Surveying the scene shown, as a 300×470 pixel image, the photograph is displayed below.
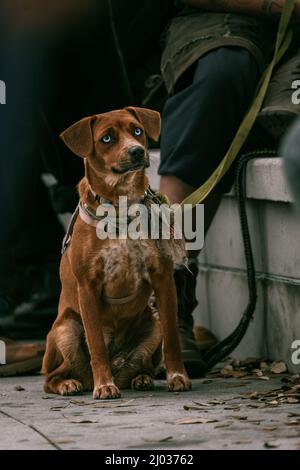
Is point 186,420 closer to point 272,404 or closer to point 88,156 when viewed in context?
point 272,404

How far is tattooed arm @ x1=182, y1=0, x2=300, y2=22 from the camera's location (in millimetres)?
5211

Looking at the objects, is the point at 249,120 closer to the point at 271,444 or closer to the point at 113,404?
the point at 113,404

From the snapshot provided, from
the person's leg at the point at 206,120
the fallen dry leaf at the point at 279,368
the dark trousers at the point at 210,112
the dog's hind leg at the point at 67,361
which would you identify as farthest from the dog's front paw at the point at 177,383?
the dark trousers at the point at 210,112

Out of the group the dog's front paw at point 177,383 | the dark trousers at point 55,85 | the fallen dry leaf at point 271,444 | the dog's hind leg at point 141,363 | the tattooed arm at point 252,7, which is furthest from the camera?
the dark trousers at point 55,85

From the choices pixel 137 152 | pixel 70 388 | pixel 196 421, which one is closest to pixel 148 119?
pixel 137 152

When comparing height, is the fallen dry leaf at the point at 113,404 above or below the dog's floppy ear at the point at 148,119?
below

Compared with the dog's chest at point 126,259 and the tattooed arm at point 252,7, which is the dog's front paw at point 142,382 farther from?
the tattooed arm at point 252,7

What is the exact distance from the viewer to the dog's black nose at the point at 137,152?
14.5 ft

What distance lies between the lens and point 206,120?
5.12 meters

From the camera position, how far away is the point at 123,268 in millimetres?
4535

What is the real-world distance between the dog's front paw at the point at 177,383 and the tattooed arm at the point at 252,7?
1.54 meters

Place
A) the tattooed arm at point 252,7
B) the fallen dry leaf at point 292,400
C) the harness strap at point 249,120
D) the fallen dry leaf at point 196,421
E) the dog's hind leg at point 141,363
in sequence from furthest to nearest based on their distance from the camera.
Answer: the tattooed arm at point 252,7
the harness strap at point 249,120
the dog's hind leg at point 141,363
the fallen dry leaf at point 292,400
the fallen dry leaf at point 196,421

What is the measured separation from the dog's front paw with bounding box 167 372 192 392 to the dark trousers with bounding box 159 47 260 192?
870mm

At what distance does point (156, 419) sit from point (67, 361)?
2.62ft
